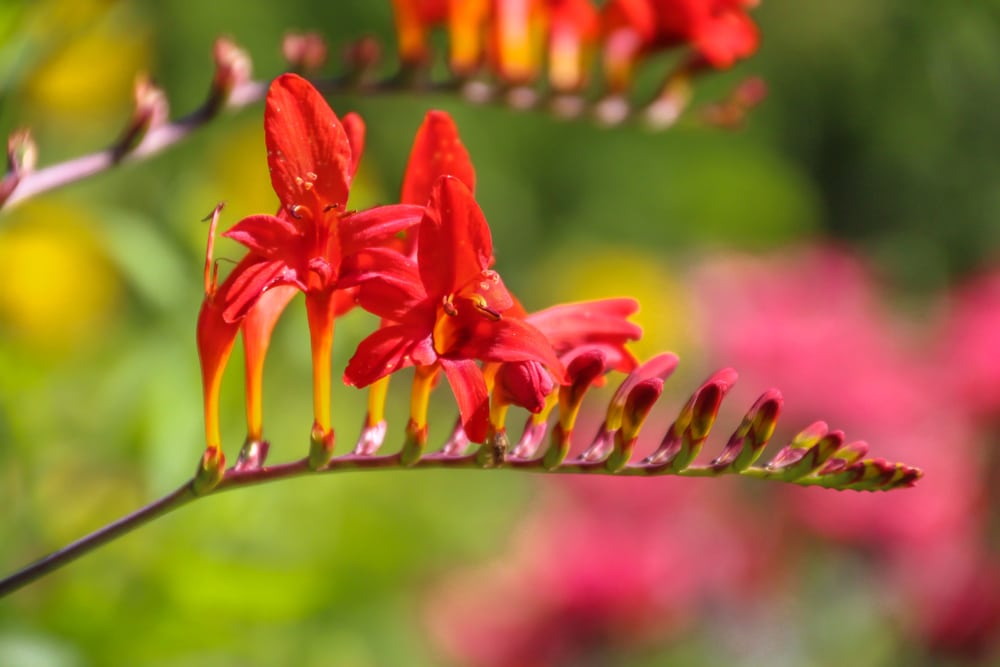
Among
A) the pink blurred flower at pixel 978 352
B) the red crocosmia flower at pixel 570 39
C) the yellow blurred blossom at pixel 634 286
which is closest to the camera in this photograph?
the red crocosmia flower at pixel 570 39

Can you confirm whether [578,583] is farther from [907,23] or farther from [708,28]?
[907,23]

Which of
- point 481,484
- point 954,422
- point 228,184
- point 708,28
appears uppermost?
point 708,28

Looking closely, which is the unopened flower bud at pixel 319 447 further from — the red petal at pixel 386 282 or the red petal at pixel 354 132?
the red petal at pixel 354 132

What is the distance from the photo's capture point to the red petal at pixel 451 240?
75 cm

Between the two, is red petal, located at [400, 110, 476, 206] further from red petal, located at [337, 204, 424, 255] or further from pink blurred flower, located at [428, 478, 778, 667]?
pink blurred flower, located at [428, 478, 778, 667]

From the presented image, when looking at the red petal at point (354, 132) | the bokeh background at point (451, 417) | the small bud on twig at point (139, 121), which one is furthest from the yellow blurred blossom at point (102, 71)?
the red petal at point (354, 132)

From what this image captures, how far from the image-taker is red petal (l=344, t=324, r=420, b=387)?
750 millimetres

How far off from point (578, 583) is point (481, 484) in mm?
886

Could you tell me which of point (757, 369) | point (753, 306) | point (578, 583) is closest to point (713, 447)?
point (757, 369)

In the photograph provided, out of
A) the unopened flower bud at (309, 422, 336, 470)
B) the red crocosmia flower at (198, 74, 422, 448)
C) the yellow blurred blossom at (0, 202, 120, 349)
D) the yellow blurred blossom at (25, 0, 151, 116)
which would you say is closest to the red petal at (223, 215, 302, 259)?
the red crocosmia flower at (198, 74, 422, 448)

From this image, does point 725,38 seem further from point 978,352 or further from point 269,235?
point 978,352

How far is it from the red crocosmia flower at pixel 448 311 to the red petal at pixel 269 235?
0.05 metres

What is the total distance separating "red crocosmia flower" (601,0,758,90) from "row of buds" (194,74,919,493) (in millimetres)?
529

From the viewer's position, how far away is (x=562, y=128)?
5.05m
